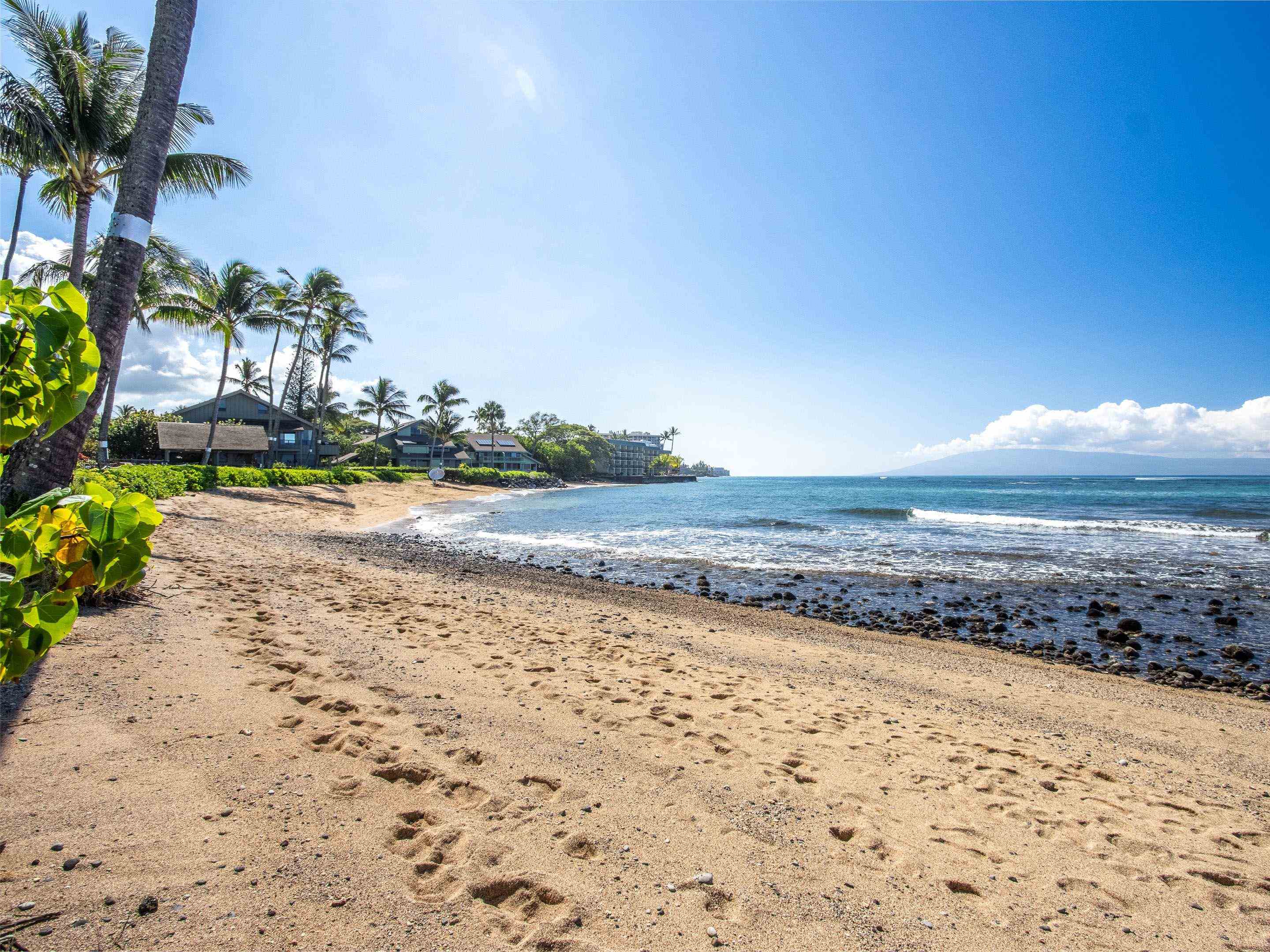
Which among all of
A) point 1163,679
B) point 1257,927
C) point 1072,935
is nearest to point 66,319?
point 1072,935

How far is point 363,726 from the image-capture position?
3889 millimetres

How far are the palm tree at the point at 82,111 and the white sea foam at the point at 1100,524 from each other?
35848 millimetres

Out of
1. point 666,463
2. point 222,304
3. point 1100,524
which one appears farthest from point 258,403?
point 666,463

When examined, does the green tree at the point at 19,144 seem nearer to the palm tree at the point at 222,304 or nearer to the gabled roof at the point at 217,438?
the palm tree at the point at 222,304

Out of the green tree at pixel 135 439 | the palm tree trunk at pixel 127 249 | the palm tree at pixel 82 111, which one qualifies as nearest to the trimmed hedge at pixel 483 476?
the green tree at pixel 135 439

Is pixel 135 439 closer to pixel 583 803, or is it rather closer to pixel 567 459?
pixel 583 803

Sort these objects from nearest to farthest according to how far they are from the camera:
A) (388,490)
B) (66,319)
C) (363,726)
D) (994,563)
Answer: (66,319)
(363,726)
(994,563)
(388,490)

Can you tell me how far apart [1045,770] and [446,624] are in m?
6.45

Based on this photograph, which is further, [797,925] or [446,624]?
[446,624]

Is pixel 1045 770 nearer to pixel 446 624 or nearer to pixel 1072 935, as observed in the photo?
pixel 1072 935

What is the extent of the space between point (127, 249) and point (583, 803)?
21.1ft

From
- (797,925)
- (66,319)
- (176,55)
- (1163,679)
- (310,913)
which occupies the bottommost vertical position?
(1163,679)

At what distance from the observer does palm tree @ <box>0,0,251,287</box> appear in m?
13.7

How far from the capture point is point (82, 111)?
560 inches
